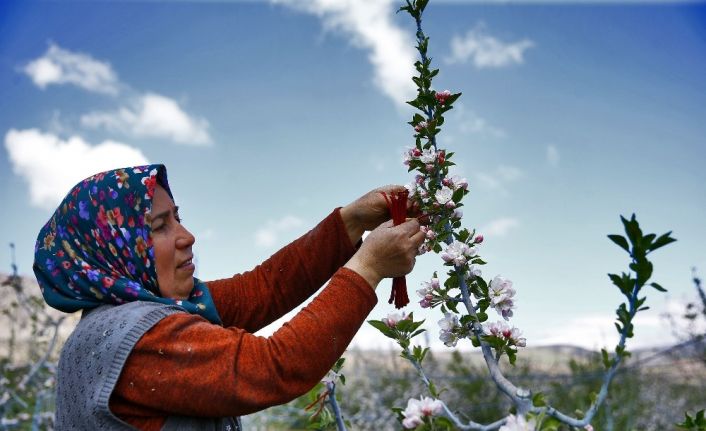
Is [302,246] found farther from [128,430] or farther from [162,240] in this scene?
[128,430]

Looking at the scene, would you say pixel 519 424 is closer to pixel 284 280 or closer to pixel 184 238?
pixel 184 238

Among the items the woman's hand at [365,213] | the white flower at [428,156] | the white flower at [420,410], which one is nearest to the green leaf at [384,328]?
the white flower at [420,410]

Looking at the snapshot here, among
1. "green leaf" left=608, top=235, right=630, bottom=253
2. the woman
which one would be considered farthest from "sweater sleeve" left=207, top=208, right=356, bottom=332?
"green leaf" left=608, top=235, right=630, bottom=253

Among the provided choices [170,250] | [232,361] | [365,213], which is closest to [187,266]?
[170,250]

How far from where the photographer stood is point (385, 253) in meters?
1.43

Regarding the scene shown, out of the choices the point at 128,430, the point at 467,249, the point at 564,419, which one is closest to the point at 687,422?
the point at 564,419

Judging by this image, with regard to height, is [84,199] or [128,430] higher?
[84,199]

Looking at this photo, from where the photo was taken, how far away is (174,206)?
6.05 feet

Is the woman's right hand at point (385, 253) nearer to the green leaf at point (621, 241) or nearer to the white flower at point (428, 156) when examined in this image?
the white flower at point (428, 156)

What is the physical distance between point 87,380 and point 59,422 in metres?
0.24

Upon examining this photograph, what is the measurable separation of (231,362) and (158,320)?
0.78 feet

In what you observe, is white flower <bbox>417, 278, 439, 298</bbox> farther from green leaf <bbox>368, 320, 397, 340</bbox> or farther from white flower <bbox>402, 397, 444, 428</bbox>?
white flower <bbox>402, 397, 444, 428</bbox>

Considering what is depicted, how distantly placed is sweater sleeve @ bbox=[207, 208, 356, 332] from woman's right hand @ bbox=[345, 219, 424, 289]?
1.98 feet

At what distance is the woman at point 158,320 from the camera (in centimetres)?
129
